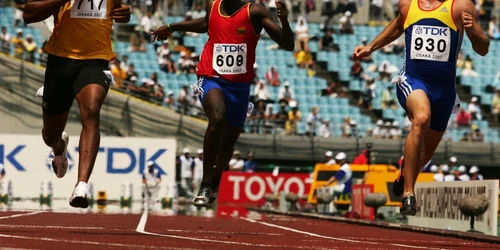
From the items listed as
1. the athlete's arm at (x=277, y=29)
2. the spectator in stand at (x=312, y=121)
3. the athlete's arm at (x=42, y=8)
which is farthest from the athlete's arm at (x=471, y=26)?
the spectator in stand at (x=312, y=121)

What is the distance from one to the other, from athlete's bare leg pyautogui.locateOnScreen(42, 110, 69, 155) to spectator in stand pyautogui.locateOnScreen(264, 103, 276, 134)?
23.7 metres

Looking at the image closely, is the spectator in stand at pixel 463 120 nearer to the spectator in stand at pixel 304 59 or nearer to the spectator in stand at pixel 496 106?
the spectator in stand at pixel 496 106

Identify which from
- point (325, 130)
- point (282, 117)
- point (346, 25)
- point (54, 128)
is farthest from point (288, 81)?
point (54, 128)

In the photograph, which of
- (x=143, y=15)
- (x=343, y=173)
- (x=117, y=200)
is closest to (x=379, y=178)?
(x=343, y=173)

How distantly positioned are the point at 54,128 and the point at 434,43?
11.8 ft

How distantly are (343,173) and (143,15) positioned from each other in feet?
46.2

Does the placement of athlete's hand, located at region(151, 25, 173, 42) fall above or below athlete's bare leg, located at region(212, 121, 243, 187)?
above

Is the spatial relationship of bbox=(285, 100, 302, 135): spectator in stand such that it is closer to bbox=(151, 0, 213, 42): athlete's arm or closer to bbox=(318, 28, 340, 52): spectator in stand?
bbox=(318, 28, 340, 52): spectator in stand

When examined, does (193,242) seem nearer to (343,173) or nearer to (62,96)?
(62,96)

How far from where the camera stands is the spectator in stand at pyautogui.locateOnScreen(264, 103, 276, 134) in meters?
35.5

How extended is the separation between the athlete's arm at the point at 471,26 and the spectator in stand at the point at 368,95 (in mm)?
26906

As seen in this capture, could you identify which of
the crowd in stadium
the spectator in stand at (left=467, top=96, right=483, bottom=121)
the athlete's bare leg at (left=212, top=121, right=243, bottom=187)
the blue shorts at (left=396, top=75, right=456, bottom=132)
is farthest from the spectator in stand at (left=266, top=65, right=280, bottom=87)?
the blue shorts at (left=396, top=75, right=456, bottom=132)

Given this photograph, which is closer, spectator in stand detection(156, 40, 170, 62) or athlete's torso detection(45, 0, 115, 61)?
athlete's torso detection(45, 0, 115, 61)

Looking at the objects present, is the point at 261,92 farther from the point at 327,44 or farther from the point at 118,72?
the point at 327,44
